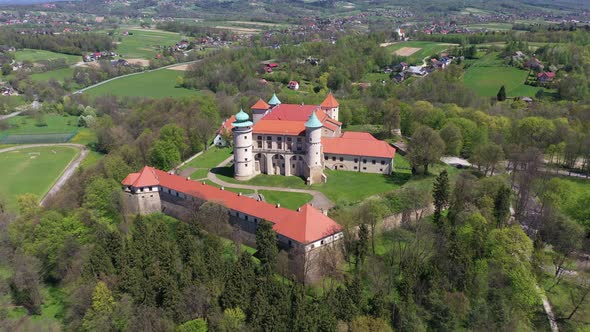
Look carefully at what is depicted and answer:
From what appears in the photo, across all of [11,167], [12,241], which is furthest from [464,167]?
[11,167]

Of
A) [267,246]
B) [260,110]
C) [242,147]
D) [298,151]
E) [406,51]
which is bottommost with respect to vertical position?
[267,246]

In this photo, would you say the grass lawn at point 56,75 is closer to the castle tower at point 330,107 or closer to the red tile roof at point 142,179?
the castle tower at point 330,107

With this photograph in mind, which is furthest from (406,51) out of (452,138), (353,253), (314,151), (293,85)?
(353,253)

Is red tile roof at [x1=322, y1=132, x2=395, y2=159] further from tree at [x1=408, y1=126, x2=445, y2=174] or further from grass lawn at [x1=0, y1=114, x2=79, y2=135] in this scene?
grass lawn at [x1=0, y1=114, x2=79, y2=135]

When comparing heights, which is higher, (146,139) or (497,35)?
(497,35)

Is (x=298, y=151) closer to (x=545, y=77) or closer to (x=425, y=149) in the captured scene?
(x=425, y=149)

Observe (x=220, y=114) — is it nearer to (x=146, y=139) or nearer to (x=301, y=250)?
(x=146, y=139)

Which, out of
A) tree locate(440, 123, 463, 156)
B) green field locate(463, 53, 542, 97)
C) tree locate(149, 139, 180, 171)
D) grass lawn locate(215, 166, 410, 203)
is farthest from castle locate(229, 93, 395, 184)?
green field locate(463, 53, 542, 97)

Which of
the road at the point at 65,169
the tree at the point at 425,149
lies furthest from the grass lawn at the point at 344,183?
the road at the point at 65,169
